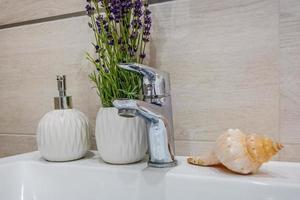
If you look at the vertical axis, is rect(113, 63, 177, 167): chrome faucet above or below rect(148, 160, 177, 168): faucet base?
above

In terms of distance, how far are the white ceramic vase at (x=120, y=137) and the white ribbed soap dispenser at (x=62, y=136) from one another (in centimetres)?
6

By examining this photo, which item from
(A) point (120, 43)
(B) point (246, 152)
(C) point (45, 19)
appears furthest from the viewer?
(C) point (45, 19)

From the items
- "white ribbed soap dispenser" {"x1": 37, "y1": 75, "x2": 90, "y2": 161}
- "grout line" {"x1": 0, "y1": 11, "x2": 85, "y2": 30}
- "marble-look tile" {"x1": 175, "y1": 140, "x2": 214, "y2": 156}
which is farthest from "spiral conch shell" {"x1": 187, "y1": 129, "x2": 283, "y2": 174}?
"grout line" {"x1": 0, "y1": 11, "x2": 85, "y2": 30}

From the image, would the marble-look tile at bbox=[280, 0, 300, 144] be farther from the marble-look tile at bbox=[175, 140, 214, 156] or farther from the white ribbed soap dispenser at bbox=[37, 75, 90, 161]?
the white ribbed soap dispenser at bbox=[37, 75, 90, 161]

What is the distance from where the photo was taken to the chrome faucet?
47cm

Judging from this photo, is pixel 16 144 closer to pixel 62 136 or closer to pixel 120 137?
pixel 62 136

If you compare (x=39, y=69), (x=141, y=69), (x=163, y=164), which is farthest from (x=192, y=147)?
(x=39, y=69)

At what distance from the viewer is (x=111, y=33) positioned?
1.73ft

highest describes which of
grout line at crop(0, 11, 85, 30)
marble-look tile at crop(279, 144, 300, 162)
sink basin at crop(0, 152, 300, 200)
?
grout line at crop(0, 11, 85, 30)

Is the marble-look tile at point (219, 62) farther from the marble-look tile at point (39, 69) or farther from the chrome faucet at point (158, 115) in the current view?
the marble-look tile at point (39, 69)

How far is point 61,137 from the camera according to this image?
55 centimetres

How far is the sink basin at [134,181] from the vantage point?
0.41m

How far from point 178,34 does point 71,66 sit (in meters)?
0.28

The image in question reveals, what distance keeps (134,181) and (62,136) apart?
0.18 meters
